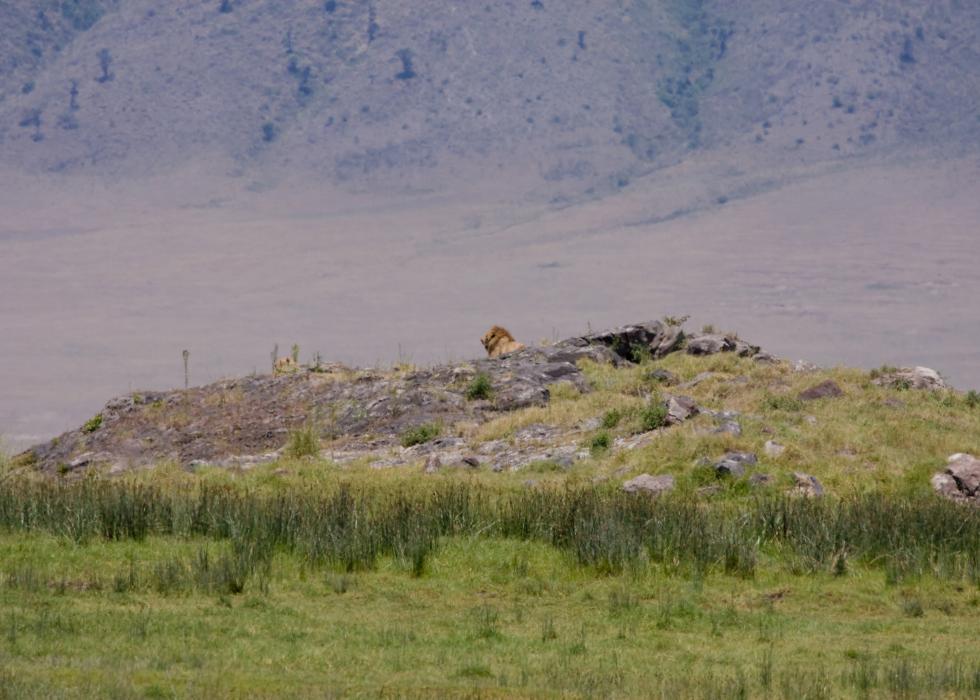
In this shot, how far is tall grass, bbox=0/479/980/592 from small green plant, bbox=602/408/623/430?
855 centimetres

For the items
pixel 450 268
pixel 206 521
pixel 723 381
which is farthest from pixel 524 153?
pixel 206 521

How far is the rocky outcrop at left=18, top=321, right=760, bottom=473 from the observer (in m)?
36.1

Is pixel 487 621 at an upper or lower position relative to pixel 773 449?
upper

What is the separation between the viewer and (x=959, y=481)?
27891mm

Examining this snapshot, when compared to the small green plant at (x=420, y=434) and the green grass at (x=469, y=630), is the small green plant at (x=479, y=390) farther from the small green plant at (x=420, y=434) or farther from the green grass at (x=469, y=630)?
the green grass at (x=469, y=630)

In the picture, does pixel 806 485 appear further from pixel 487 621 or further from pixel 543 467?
pixel 487 621

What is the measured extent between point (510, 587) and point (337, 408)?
19010mm

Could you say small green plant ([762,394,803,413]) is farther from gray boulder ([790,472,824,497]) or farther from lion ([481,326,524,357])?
lion ([481,326,524,357])

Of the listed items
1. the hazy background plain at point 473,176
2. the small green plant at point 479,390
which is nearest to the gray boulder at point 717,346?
the small green plant at point 479,390

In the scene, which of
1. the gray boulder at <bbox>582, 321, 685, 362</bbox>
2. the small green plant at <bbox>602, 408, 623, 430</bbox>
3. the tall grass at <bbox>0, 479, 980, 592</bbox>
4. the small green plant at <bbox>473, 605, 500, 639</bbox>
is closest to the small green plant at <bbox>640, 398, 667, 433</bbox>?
the small green plant at <bbox>602, 408, 623, 430</bbox>

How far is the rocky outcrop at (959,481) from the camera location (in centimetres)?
2766

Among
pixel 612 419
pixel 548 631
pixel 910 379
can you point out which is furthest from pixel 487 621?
pixel 910 379

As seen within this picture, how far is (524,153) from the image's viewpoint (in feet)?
584

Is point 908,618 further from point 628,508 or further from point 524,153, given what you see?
point 524,153
